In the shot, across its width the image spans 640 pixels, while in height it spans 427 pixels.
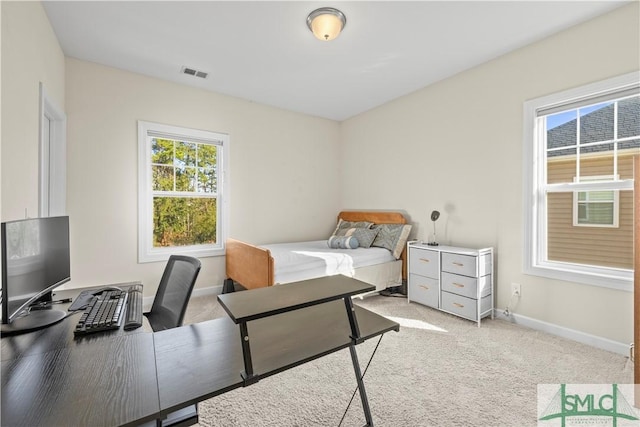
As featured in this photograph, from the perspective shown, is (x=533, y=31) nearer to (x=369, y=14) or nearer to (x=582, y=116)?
(x=582, y=116)

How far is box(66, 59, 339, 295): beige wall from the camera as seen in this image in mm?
3037

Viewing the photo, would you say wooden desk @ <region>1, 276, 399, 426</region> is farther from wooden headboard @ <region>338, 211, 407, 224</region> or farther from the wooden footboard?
wooden headboard @ <region>338, 211, 407, 224</region>

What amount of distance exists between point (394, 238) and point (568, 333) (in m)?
1.89

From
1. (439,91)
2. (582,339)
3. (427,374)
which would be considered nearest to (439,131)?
(439,91)

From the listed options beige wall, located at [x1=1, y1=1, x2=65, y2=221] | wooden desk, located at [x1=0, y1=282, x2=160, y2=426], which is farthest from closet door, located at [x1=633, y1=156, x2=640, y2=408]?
beige wall, located at [x1=1, y1=1, x2=65, y2=221]

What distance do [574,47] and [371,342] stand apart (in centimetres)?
303

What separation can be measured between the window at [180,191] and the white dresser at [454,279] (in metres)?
2.57

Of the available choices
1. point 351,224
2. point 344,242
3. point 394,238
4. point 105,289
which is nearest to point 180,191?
point 105,289

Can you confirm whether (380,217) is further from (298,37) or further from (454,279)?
(298,37)

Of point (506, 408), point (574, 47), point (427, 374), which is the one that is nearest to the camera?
point (506, 408)

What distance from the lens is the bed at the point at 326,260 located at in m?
2.96

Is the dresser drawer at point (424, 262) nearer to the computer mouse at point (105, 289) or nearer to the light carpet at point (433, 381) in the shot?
the light carpet at point (433, 381)

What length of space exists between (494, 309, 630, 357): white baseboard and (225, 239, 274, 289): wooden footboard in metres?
2.40

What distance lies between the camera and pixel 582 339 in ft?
7.93
